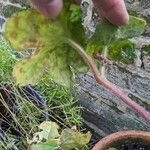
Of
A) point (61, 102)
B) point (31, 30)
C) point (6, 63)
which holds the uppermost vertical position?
point (31, 30)

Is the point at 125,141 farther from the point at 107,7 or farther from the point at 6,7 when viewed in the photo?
the point at 6,7

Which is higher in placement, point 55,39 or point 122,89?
point 55,39

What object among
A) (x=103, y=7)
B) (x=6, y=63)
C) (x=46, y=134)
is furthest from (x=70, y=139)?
(x=103, y=7)

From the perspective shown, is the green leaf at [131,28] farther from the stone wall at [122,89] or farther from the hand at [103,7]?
the stone wall at [122,89]

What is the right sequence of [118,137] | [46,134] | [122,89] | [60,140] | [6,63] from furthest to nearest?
1. [6,63]
2. [122,89]
3. [46,134]
4. [60,140]
5. [118,137]

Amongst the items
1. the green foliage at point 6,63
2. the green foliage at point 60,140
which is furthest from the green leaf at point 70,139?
the green foliage at point 6,63

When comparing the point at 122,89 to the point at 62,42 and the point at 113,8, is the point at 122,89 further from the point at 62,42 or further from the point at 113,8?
the point at 113,8

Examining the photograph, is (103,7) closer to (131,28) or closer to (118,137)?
(131,28)

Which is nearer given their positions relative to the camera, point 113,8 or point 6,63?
point 113,8

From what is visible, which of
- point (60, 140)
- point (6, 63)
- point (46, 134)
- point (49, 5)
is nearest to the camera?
point (49, 5)
